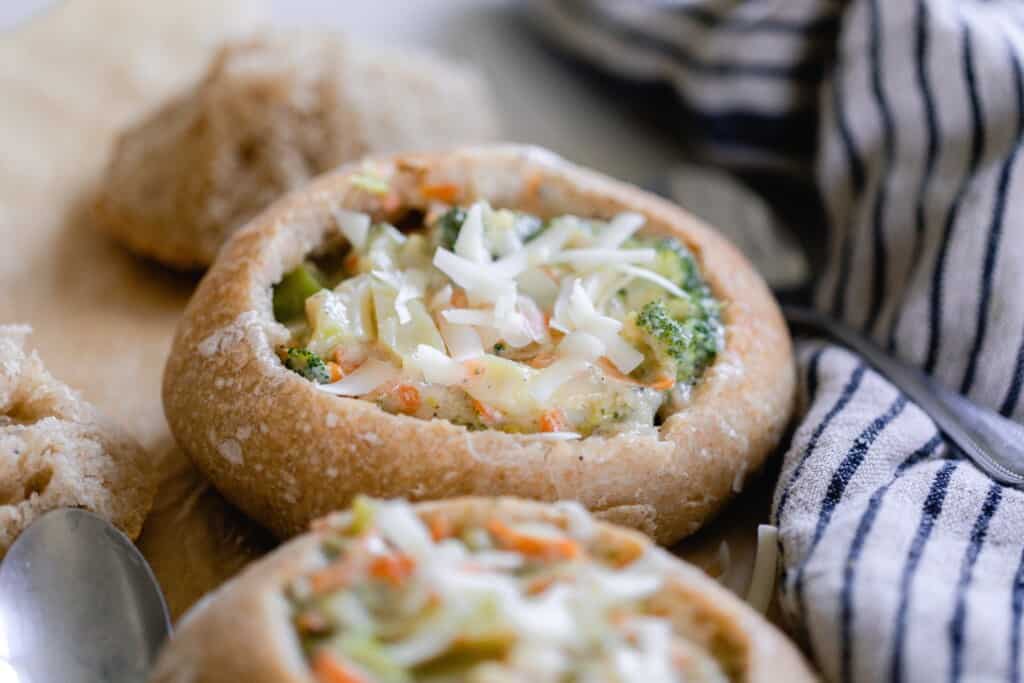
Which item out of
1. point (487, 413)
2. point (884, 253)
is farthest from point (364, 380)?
point (884, 253)

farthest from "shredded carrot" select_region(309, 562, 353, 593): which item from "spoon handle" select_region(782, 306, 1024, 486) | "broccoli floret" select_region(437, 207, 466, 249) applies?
"spoon handle" select_region(782, 306, 1024, 486)

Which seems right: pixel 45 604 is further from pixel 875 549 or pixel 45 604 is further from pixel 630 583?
pixel 875 549

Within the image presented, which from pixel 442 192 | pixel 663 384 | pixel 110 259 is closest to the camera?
pixel 663 384

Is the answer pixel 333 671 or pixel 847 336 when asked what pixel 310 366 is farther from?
pixel 847 336

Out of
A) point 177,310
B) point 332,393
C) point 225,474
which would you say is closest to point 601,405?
point 332,393

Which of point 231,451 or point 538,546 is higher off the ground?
point 538,546

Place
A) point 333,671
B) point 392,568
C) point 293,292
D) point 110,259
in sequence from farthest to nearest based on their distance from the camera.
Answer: point 110,259 → point 293,292 → point 392,568 → point 333,671

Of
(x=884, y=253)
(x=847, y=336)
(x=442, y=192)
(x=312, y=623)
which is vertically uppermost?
(x=442, y=192)

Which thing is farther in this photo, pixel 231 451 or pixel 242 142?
pixel 242 142

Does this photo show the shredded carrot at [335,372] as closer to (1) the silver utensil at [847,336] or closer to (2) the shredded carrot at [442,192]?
(2) the shredded carrot at [442,192]
